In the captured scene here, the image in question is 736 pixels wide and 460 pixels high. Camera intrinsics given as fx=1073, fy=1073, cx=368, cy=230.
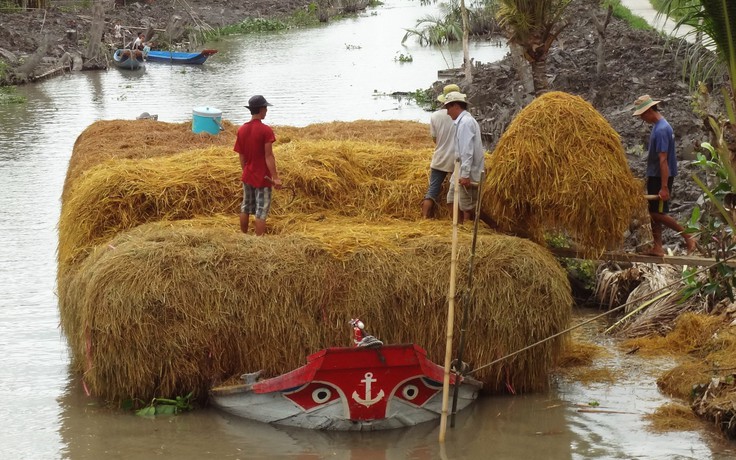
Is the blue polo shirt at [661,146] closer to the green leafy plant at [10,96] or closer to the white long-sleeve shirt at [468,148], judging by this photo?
the white long-sleeve shirt at [468,148]

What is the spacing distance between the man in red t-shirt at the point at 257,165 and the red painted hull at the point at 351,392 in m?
1.75

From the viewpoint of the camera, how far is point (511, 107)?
22844 millimetres

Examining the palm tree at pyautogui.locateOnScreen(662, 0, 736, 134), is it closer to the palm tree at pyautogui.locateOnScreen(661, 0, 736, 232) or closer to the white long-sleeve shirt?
the palm tree at pyautogui.locateOnScreen(661, 0, 736, 232)

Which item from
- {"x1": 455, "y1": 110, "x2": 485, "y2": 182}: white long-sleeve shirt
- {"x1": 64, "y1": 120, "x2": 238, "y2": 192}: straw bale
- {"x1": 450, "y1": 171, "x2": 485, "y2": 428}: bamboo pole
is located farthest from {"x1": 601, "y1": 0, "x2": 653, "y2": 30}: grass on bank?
{"x1": 450, "y1": 171, "x2": 485, "y2": 428}: bamboo pole

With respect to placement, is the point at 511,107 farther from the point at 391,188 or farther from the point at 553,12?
the point at 391,188

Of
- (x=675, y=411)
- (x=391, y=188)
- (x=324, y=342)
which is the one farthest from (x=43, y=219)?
(x=675, y=411)

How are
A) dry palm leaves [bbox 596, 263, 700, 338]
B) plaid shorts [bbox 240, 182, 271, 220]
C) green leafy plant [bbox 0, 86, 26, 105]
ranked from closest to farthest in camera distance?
plaid shorts [bbox 240, 182, 271, 220] < dry palm leaves [bbox 596, 263, 700, 338] < green leafy plant [bbox 0, 86, 26, 105]

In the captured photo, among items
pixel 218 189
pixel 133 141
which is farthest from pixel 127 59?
pixel 218 189

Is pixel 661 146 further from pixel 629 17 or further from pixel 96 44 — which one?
pixel 96 44

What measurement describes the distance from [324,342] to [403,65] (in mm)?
31974

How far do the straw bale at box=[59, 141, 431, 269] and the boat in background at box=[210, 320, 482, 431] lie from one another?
2.25m

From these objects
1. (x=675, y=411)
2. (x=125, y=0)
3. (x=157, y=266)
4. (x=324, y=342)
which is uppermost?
(x=125, y=0)

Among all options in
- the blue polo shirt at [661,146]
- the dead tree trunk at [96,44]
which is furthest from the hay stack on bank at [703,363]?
the dead tree trunk at [96,44]

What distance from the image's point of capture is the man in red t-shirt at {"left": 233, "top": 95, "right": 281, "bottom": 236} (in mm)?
10008
